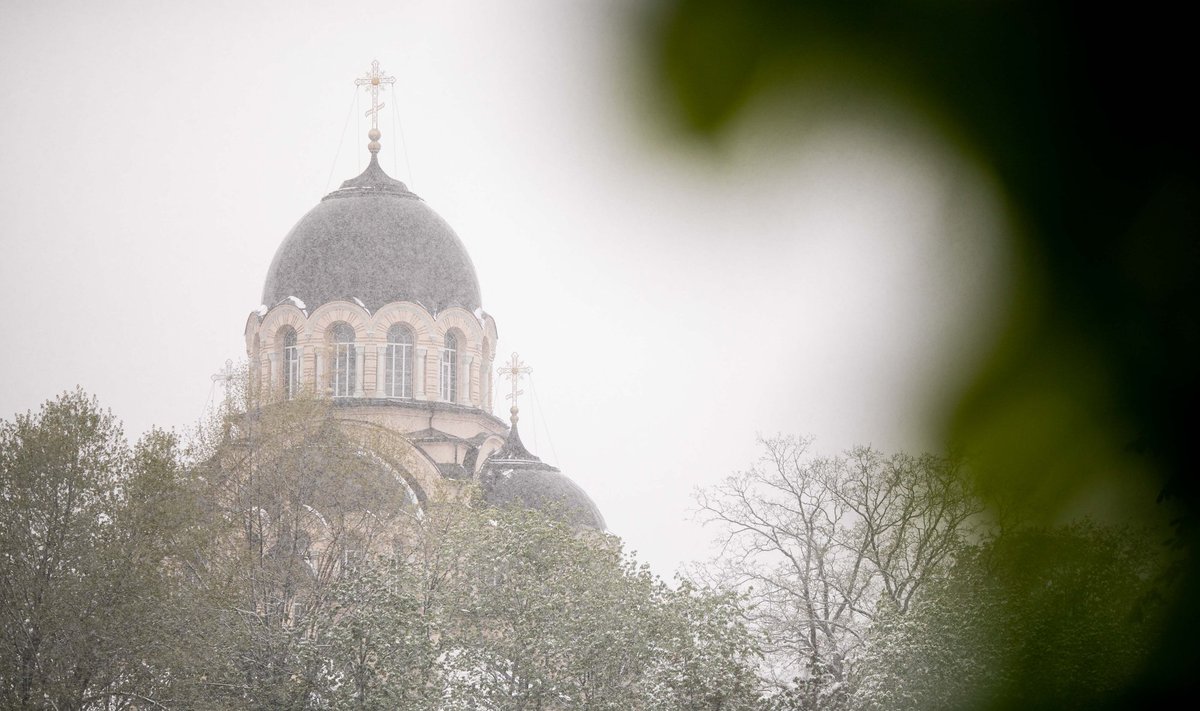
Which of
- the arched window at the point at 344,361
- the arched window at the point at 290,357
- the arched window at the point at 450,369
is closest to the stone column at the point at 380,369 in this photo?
the arched window at the point at 344,361

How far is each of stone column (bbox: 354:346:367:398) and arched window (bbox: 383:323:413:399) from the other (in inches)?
22.4

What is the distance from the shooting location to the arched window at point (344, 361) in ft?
130

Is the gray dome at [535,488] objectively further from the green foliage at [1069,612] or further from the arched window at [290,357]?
the green foliage at [1069,612]

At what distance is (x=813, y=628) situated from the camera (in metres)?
23.3

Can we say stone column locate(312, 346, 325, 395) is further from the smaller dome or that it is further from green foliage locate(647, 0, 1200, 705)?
green foliage locate(647, 0, 1200, 705)

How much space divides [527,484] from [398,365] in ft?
19.2

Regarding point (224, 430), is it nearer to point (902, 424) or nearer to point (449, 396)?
point (449, 396)

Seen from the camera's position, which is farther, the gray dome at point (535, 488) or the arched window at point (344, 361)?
the arched window at point (344, 361)

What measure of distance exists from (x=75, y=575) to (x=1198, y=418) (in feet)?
66.5

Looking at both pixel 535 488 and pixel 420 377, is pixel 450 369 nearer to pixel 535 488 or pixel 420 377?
pixel 420 377

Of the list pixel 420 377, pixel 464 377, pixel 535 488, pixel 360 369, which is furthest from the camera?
pixel 464 377

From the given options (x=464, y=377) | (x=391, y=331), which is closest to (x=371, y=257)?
(x=391, y=331)

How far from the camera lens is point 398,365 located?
40125 millimetres

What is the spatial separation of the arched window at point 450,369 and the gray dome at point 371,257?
108 centimetres
